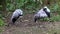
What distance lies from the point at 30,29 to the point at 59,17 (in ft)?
7.78

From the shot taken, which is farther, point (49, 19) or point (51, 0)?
point (51, 0)

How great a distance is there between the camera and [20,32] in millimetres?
9664

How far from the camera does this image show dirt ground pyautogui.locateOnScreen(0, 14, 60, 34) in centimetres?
960

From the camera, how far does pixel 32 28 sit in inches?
403

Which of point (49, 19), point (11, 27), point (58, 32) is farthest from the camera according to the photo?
point (49, 19)

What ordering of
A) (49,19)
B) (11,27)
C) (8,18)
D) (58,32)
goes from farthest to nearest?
(8,18) < (49,19) < (11,27) < (58,32)

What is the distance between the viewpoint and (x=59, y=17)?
11.9m

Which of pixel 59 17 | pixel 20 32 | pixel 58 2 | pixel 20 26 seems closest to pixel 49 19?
pixel 59 17

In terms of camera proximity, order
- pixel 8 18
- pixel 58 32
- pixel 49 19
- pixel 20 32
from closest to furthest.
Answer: pixel 58 32
pixel 20 32
pixel 49 19
pixel 8 18

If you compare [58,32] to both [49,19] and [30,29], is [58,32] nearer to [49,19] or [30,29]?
[30,29]

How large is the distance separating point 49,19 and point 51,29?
1837 millimetres

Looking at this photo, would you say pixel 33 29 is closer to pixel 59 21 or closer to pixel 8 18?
pixel 59 21

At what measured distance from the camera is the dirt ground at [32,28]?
960 cm

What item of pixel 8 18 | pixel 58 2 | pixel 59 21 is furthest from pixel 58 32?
pixel 58 2
